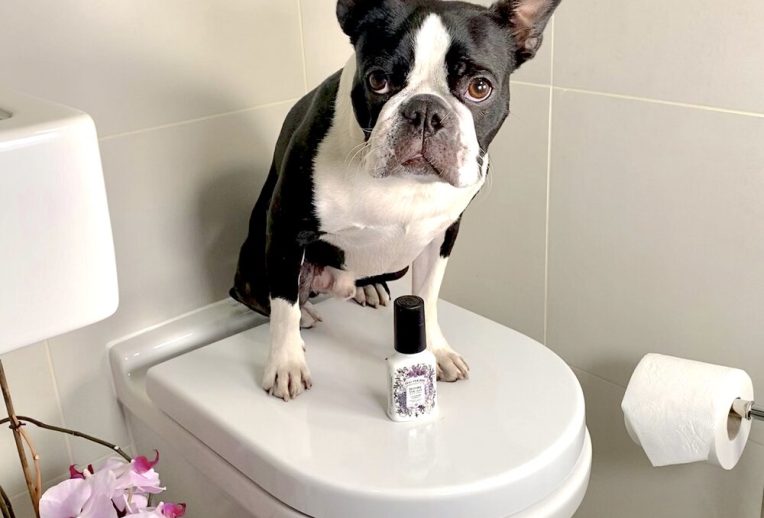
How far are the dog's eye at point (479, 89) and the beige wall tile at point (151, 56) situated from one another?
41cm

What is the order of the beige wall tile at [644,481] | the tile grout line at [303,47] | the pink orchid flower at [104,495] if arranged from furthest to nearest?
the tile grout line at [303,47]
the beige wall tile at [644,481]
the pink orchid flower at [104,495]

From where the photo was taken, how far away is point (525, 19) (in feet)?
2.64

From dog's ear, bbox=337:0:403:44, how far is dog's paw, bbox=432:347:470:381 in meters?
0.34

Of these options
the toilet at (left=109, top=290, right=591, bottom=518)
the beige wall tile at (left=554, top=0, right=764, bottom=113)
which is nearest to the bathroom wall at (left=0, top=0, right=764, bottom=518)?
the beige wall tile at (left=554, top=0, right=764, bottom=113)

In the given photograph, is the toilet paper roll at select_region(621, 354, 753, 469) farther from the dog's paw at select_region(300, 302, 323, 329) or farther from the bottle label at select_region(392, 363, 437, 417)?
the dog's paw at select_region(300, 302, 323, 329)

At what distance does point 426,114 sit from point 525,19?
0.16m

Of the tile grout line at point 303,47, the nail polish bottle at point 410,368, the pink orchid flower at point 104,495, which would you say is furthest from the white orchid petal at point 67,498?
the tile grout line at point 303,47

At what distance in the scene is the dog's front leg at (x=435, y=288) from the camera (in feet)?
2.96

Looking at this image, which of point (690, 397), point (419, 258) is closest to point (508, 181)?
point (419, 258)

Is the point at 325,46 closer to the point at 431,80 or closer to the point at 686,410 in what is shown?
the point at 431,80

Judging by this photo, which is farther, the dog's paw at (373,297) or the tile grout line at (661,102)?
the dog's paw at (373,297)

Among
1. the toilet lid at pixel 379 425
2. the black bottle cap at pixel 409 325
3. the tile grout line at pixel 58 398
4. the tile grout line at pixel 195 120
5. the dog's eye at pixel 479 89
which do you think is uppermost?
the dog's eye at pixel 479 89

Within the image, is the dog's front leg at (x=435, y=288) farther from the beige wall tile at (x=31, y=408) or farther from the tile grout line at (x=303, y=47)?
Result: the beige wall tile at (x=31, y=408)

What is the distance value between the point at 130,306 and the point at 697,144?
698mm
